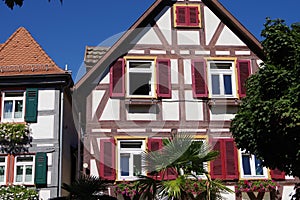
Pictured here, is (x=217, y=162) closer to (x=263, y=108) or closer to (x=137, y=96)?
(x=137, y=96)

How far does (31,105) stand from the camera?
16.2 m

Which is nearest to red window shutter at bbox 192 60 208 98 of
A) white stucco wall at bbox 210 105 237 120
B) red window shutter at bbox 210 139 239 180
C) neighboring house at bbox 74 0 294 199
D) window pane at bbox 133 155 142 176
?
neighboring house at bbox 74 0 294 199

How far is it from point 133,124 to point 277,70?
19.1ft

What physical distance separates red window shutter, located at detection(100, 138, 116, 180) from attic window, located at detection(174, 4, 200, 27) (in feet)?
14.8

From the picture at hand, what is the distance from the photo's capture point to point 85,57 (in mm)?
17938

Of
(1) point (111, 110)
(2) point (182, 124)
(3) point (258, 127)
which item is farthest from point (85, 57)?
(3) point (258, 127)

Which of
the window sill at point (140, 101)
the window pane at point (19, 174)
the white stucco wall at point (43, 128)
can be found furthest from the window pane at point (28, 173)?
the window sill at point (140, 101)

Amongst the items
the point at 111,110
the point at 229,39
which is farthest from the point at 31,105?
the point at 229,39

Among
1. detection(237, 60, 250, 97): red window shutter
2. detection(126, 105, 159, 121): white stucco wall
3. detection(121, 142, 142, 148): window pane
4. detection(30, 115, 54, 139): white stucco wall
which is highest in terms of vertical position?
detection(237, 60, 250, 97): red window shutter

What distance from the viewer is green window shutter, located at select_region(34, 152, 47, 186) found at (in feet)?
50.6

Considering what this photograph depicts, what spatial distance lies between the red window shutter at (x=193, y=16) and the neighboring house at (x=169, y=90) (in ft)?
0.11

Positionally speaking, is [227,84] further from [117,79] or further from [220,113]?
[117,79]

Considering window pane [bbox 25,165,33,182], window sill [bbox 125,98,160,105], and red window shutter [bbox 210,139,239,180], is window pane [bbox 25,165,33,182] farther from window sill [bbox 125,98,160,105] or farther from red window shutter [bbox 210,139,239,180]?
red window shutter [bbox 210,139,239,180]

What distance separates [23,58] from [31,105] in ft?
6.78
